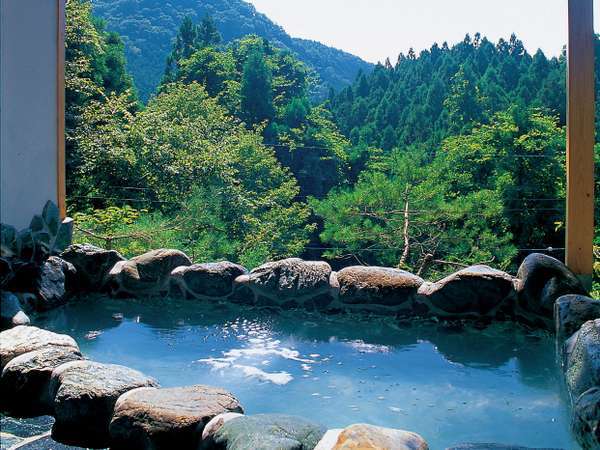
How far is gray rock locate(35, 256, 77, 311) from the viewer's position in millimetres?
4703

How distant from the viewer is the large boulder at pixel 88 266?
17.2 feet

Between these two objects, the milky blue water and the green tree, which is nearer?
the milky blue water

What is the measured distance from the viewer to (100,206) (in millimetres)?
10211

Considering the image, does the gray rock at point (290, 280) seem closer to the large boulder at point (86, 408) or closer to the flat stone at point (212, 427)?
the large boulder at point (86, 408)

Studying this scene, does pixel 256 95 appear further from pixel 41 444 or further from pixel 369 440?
pixel 369 440

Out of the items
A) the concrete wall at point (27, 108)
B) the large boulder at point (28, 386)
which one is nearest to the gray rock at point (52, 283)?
the concrete wall at point (27, 108)

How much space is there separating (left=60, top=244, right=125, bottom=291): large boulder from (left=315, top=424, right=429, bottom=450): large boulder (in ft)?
11.2

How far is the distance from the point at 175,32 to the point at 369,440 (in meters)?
18.2

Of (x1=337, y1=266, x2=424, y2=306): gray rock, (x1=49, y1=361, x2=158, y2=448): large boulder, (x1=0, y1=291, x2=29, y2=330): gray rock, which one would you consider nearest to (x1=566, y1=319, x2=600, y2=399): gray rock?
(x1=337, y1=266, x2=424, y2=306): gray rock

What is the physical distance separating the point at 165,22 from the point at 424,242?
1408 centimetres

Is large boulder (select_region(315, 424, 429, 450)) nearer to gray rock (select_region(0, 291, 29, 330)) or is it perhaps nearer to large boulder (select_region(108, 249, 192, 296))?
gray rock (select_region(0, 291, 29, 330))

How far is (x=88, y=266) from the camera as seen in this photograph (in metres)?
5.26

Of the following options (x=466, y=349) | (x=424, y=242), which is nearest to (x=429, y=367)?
(x=466, y=349)

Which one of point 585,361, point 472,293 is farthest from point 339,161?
point 585,361
